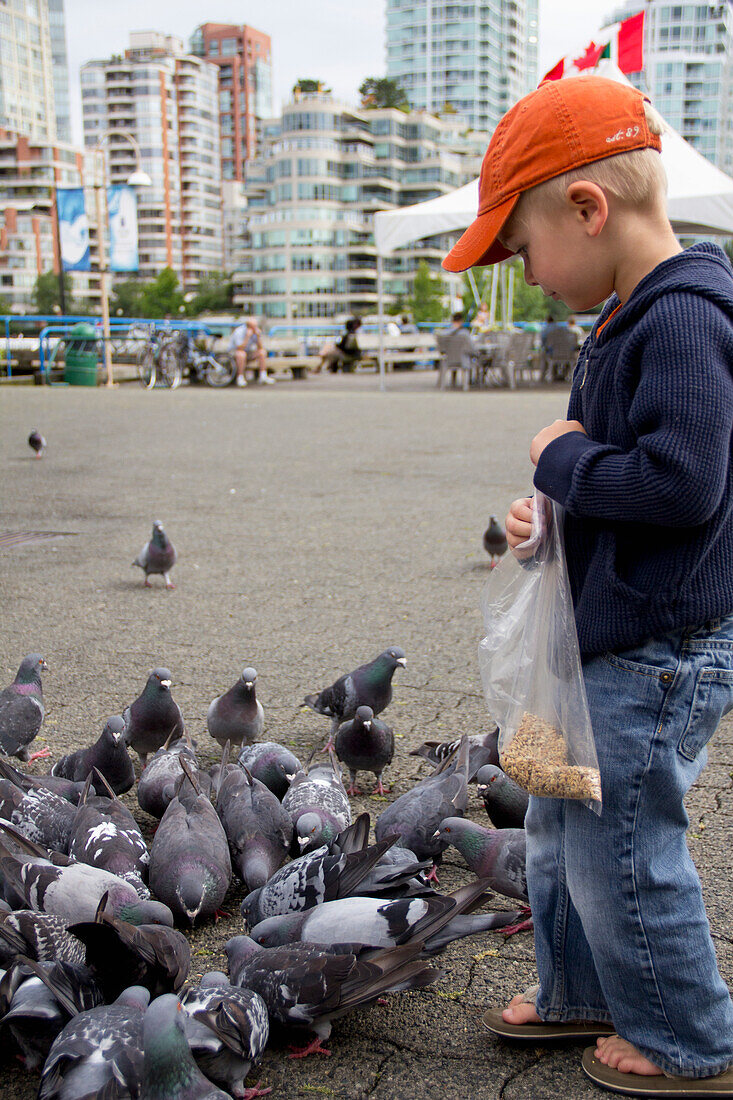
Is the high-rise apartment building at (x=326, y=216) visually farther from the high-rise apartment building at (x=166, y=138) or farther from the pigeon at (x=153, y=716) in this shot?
the pigeon at (x=153, y=716)

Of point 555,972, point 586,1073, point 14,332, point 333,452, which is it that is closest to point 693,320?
point 555,972

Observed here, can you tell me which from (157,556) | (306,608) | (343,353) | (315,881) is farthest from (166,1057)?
(343,353)

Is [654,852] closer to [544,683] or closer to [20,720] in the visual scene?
[544,683]

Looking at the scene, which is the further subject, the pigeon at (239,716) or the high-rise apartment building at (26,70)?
the high-rise apartment building at (26,70)

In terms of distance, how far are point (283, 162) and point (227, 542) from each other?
382 ft

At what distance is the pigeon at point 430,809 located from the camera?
2.96 meters

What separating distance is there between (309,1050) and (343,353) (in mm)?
29546

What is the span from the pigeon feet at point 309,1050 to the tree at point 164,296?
128987 millimetres

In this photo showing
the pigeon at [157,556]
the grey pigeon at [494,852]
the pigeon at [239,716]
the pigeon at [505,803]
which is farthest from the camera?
the pigeon at [157,556]

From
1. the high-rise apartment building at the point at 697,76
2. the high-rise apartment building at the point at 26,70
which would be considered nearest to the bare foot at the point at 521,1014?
the high-rise apartment building at the point at 697,76

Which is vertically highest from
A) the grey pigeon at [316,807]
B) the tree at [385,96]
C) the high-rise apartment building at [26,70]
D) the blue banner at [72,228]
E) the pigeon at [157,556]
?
the high-rise apartment building at [26,70]

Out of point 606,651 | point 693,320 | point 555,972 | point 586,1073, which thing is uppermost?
point 693,320

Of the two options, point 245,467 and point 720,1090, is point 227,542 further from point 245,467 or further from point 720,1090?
point 720,1090

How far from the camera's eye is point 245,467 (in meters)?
11.2
